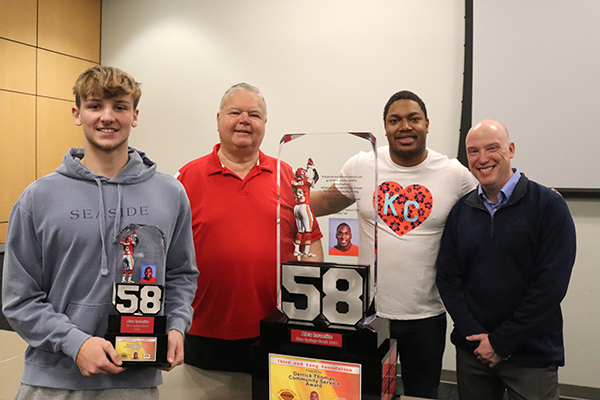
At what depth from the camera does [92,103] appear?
50.5 inches

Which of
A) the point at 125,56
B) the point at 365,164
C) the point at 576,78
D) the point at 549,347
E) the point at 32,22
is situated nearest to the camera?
the point at 365,164

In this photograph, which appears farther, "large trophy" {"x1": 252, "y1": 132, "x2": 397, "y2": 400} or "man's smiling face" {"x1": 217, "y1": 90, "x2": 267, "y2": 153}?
"man's smiling face" {"x1": 217, "y1": 90, "x2": 267, "y2": 153}

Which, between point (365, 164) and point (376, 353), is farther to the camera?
point (365, 164)

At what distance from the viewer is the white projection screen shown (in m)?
2.87

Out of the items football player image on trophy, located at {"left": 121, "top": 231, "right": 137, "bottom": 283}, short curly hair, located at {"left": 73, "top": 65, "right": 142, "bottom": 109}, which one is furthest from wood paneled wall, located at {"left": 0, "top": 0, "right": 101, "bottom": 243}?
football player image on trophy, located at {"left": 121, "top": 231, "right": 137, "bottom": 283}

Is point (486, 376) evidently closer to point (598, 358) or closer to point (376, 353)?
point (376, 353)


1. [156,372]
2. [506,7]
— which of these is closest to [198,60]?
[506,7]

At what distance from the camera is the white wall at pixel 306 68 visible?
Result: 305cm

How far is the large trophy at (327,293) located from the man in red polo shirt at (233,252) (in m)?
0.43

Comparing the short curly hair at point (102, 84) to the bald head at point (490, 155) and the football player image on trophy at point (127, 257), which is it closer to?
the football player image on trophy at point (127, 257)

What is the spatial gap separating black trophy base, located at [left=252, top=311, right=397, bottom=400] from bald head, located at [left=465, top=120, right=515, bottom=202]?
794 mm

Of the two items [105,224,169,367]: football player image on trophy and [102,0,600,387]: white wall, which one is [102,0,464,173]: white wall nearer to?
[102,0,600,387]: white wall

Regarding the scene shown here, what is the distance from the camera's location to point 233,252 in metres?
1.82

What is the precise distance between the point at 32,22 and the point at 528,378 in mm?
4164
